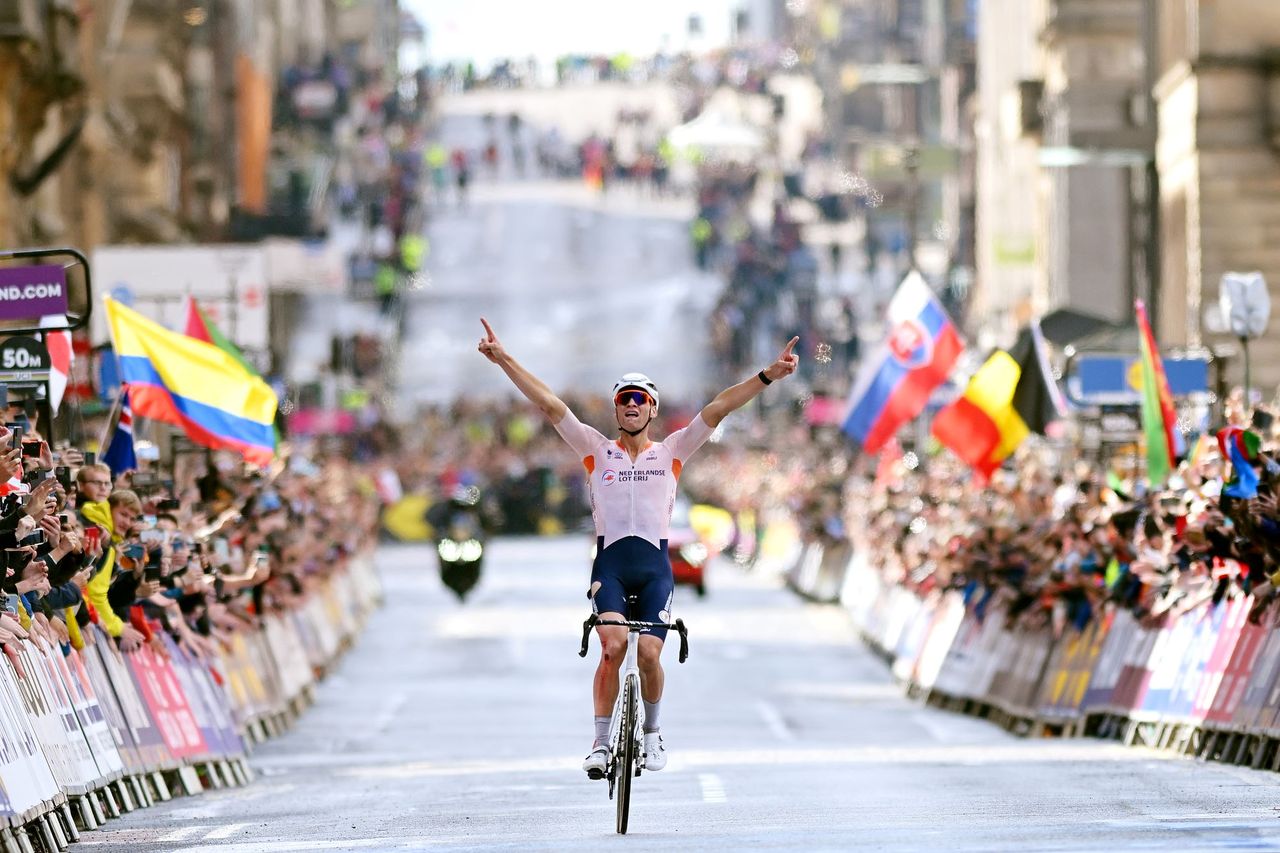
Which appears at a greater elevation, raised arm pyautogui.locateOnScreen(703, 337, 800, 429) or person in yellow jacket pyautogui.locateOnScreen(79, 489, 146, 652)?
raised arm pyautogui.locateOnScreen(703, 337, 800, 429)

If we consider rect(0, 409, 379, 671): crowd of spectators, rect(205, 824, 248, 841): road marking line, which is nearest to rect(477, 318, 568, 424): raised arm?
rect(0, 409, 379, 671): crowd of spectators

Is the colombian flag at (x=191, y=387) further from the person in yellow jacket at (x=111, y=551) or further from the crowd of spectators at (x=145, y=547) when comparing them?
the person in yellow jacket at (x=111, y=551)

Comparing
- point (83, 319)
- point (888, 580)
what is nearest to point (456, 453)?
point (888, 580)

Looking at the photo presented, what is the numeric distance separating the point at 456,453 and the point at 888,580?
43905 millimetres

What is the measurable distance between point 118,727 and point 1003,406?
12.5 meters

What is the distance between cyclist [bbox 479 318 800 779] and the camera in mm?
15078

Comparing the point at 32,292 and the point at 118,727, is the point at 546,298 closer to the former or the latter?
the point at 32,292

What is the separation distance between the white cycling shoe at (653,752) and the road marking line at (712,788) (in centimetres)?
207

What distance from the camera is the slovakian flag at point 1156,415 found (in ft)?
79.8

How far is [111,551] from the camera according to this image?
18781mm

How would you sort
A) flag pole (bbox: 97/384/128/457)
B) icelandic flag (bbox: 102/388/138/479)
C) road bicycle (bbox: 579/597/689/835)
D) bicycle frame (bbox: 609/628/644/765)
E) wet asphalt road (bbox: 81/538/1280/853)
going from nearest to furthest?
wet asphalt road (bbox: 81/538/1280/853), road bicycle (bbox: 579/597/689/835), bicycle frame (bbox: 609/628/644/765), flag pole (bbox: 97/384/128/457), icelandic flag (bbox: 102/388/138/479)

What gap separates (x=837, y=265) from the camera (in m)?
94.0

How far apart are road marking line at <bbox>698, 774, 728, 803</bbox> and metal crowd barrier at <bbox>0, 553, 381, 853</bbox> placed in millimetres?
3265

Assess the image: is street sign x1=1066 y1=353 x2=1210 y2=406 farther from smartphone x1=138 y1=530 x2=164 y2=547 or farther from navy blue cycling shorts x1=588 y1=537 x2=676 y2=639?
navy blue cycling shorts x1=588 y1=537 x2=676 y2=639
